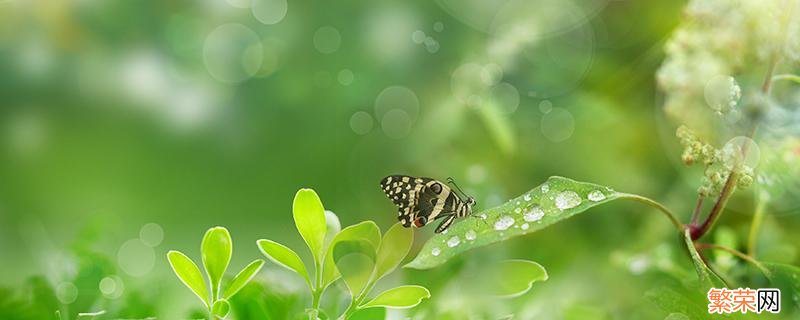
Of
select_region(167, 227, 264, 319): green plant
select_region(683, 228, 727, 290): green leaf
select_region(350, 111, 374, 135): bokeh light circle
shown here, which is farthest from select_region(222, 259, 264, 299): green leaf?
select_region(350, 111, 374, 135): bokeh light circle

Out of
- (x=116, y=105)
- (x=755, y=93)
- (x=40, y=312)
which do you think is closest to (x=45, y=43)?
(x=116, y=105)

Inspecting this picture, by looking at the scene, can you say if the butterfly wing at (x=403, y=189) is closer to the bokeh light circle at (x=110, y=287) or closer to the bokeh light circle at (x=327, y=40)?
the bokeh light circle at (x=110, y=287)

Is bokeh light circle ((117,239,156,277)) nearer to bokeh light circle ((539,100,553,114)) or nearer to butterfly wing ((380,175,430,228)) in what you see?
butterfly wing ((380,175,430,228))

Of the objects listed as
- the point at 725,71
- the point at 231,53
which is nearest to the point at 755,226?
the point at 725,71

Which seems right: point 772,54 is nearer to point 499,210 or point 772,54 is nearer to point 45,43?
point 499,210

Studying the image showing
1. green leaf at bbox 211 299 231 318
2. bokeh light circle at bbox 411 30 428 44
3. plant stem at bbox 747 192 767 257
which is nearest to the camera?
green leaf at bbox 211 299 231 318
